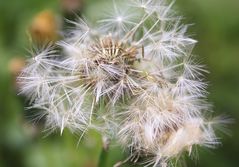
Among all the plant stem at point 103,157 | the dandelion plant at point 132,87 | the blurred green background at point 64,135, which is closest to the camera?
the dandelion plant at point 132,87

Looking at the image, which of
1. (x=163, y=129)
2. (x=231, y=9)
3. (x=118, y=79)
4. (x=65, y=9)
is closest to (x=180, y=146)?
(x=163, y=129)

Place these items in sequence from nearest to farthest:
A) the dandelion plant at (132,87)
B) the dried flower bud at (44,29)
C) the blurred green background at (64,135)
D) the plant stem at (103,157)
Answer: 1. the dandelion plant at (132,87)
2. the plant stem at (103,157)
3. the dried flower bud at (44,29)
4. the blurred green background at (64,135)

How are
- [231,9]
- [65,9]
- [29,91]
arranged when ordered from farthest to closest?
[231,9] < [65,9] < [29,91]

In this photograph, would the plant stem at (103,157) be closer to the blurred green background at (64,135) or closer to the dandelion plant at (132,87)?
the dandelion plant at (132,87)

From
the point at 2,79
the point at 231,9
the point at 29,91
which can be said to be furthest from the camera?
the point at 231,9

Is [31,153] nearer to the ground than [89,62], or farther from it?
nearer to the ground

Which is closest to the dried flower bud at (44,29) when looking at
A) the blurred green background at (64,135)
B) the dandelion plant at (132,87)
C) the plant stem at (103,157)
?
the blurred green background at (64,135)

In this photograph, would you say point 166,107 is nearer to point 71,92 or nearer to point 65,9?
point 71,92

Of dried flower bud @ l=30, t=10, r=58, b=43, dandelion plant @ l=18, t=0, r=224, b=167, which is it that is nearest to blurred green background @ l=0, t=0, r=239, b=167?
dried flower bud @ l=30, t=10, r=58, b=43

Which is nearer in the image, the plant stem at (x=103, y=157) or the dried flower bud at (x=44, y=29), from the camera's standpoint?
the plant stem at (x=103, y=157)
